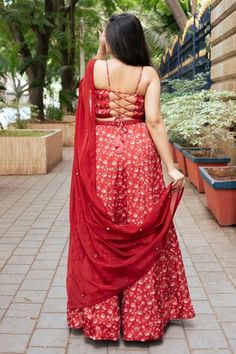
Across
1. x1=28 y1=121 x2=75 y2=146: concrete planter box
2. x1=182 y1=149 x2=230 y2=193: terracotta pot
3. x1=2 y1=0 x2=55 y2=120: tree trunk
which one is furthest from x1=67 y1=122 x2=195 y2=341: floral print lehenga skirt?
x1=28 y1=121 x2=75 y2=146: concrete planter box

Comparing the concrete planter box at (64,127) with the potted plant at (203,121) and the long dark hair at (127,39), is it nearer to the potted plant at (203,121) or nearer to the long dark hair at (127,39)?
the potted plant at (203,121)

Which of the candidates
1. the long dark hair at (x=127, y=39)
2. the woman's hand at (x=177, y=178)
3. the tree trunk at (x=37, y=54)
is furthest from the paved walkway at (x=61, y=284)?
the tree trunk at (x=37, y=54)

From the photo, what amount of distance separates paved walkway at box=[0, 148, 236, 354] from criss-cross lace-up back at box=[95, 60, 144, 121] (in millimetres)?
1426

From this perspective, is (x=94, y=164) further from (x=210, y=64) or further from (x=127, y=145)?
(x=210, y=64)

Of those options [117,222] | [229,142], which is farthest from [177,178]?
[229,142]

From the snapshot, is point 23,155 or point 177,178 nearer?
point 177,178

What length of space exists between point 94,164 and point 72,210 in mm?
350

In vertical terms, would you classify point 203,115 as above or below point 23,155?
above

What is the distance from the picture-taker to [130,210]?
148 inches

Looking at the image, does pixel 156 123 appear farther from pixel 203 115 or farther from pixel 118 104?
pixel 203 115

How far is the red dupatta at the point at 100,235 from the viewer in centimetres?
369

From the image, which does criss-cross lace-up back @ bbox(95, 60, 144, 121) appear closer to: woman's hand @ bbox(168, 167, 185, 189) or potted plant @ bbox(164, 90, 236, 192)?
woman's hand @ bbox(168, 167, 185, 189)

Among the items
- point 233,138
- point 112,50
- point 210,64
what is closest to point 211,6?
point 210,64

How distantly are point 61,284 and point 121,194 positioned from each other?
4.58 ft
